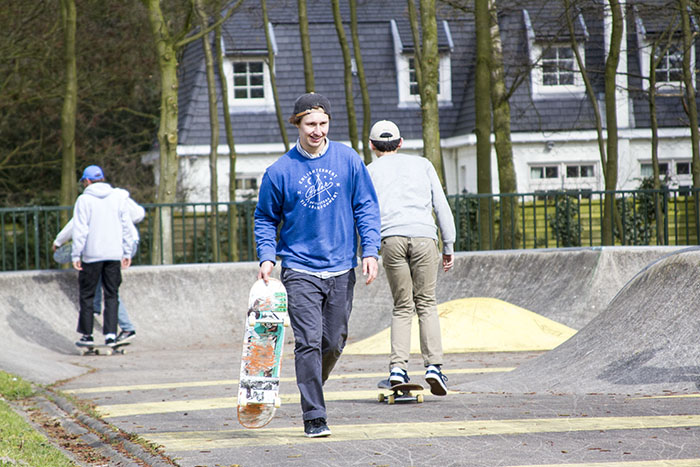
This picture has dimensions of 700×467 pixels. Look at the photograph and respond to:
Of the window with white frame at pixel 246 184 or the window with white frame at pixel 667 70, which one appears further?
the window with white frame at pixel 246 184

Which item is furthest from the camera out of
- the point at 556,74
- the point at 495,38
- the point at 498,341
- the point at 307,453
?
the point at 556,74

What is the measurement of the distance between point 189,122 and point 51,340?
63.9ft

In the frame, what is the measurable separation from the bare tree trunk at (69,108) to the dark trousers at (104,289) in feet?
15.3

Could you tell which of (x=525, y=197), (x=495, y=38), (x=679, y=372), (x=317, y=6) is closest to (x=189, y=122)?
(x=317, y=6)

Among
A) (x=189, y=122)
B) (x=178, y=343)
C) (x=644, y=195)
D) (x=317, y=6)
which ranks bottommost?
(x=178, y=343)

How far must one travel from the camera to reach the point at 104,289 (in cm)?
1231

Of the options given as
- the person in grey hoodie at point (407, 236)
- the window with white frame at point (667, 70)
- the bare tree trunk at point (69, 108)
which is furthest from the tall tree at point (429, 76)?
the window with white frame at point (667, 70)

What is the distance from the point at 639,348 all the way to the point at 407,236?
6.45ft

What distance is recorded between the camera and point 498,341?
11.5m

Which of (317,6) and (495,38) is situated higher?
(317,6)

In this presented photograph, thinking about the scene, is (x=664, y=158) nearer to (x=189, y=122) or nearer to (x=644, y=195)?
(x=189, y=122)

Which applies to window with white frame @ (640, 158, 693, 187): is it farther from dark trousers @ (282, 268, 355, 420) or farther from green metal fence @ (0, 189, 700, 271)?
dark trousers @ (282, 268, 355, 420)

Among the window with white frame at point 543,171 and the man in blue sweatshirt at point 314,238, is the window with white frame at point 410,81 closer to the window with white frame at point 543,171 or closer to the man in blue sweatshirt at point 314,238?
the window with white frame at point 543,171

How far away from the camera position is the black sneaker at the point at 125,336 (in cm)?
1242
